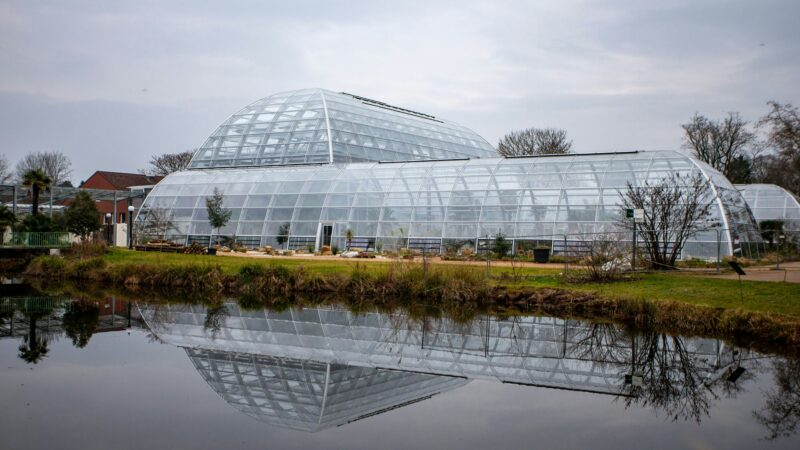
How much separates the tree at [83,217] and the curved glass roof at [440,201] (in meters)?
3.04

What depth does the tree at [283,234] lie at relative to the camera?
39200 millimetres

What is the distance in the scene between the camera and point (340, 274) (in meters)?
25.1

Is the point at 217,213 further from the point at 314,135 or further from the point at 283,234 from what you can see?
the point at 314,135

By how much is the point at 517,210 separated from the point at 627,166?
5777mm

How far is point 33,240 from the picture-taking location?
36938 mm

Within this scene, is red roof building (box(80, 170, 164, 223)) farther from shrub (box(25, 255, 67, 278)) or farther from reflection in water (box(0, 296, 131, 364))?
reflection in water (box(0, 296, 131, 364))

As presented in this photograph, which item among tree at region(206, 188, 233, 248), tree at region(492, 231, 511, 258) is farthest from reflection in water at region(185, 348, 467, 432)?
tree at region(206, 188, 233, 248)

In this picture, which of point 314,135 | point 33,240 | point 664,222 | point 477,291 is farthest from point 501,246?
point 33,240

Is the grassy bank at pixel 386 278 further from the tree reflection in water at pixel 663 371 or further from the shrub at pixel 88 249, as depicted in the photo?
the tree reflection in water at pixel 663 371

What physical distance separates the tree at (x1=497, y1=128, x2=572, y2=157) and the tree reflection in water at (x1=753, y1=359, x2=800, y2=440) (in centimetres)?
5571

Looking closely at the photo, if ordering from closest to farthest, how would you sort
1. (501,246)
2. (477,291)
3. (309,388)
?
(309,388) < (477,291) < (501,246)

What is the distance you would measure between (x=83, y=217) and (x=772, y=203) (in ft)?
146

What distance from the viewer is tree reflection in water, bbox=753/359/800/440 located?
9750 mm

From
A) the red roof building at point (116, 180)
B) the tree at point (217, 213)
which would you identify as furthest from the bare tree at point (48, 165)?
the tree at point (217, 213)
